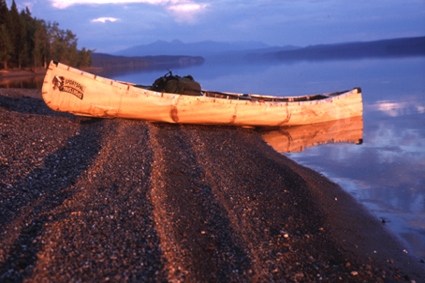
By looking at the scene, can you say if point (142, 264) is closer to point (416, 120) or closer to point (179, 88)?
point (179, 88)

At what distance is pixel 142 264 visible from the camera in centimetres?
325

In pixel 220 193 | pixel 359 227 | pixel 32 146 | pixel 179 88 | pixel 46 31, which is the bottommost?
pixel 359 227

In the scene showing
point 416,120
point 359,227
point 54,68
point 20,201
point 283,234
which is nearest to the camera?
point 283,234

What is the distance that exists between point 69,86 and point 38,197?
4.49m

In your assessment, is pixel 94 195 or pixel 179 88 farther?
pixel 179 88

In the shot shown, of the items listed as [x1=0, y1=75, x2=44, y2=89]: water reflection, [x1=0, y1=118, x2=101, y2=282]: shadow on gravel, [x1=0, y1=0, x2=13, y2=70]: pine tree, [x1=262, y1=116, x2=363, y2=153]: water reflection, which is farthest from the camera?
[x1=0, y1=0, x2=13, y2=70]: pine tree

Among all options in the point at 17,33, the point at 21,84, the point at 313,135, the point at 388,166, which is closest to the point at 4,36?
the point at 17,33

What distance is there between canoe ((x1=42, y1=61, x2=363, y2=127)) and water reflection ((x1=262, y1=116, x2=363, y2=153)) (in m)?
0.37

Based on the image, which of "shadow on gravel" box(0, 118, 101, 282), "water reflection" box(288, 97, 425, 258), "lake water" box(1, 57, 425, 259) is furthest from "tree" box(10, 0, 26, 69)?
"water reflection" box(288, 97, 425, 258)

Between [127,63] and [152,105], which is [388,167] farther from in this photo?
[127,63]

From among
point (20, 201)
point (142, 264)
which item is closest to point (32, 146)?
point (20, 201)

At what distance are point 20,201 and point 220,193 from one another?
276cm

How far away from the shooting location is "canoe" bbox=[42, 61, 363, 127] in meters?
8.29

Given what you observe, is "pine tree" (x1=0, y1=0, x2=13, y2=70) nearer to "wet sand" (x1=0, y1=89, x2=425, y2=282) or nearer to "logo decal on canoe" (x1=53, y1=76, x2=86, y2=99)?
"logo decal on canoe" (x1=53, y1=76, x2=86, y2=99)
